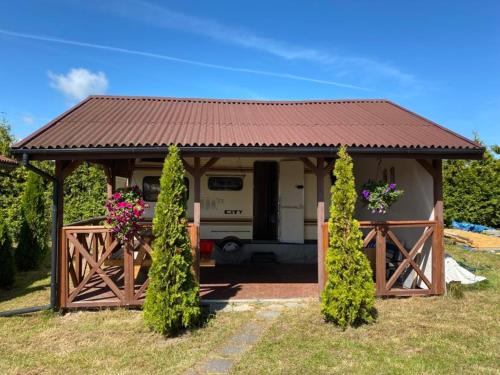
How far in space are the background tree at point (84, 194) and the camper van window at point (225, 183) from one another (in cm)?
425

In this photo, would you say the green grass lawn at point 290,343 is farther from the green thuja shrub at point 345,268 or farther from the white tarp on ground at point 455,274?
the white tarp on ground at point 455,274

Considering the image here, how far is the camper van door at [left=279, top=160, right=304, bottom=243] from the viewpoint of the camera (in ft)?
29.2

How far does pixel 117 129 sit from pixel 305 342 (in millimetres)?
4375

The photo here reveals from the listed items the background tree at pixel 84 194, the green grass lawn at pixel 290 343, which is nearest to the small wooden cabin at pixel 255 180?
the green grass lawn at pixel 290 343

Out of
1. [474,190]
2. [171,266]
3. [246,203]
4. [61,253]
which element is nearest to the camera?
[171,266]

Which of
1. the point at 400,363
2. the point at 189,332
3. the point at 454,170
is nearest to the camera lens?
the point at 400,363

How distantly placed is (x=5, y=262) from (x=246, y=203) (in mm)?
5044

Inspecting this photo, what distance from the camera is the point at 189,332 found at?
15.5 feet

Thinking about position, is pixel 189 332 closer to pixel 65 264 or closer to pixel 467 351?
pixel 65 264

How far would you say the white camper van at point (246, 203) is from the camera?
8.91 metres

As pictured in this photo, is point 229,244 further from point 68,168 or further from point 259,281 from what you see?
point 68,168

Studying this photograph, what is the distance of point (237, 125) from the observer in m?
6.87

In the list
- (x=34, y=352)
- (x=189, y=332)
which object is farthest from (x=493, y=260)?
(x=34, y=352)

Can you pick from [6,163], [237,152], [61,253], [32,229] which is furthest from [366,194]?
[6,163]
